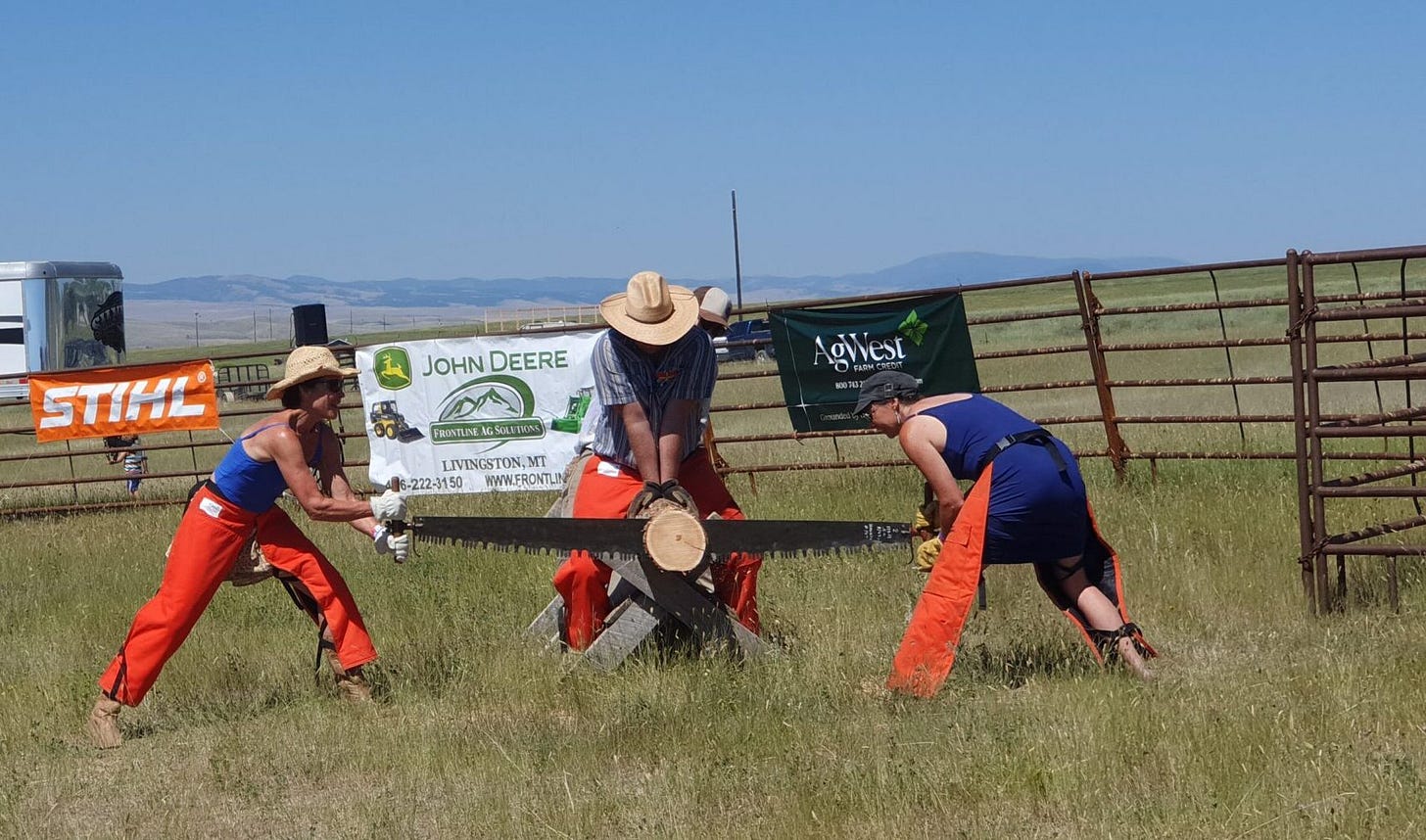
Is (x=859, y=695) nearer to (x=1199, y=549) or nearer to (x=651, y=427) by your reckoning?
(x=651, y=427)

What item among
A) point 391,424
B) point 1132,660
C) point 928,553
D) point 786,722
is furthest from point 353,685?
point 391,424

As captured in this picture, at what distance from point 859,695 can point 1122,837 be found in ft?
6.52

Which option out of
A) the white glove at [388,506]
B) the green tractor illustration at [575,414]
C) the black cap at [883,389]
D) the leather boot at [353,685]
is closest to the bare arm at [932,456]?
the black cap at [883,389]

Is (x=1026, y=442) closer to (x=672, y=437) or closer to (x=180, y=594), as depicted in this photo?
(x=672, y=437)

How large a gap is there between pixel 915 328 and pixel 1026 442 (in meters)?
5.77

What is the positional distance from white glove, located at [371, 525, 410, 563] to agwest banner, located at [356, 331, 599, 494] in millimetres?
6279

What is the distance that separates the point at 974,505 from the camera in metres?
6.59

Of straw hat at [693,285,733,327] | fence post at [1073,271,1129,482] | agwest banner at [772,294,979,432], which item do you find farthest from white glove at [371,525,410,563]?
fence post at [1073,271,1129,482]

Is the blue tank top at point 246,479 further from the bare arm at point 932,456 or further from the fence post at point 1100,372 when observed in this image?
the fence post at point 1100,372

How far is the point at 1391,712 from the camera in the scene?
5973 mm

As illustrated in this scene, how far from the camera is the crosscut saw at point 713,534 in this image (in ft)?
23.6

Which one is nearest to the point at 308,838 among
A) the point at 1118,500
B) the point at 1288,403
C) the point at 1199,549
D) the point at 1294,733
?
the point at 1294,733

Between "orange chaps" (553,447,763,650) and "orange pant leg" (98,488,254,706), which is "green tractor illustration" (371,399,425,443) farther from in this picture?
"orange pant leg" (98,488,254,706)

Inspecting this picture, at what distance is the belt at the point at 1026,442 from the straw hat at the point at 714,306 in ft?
6.25
